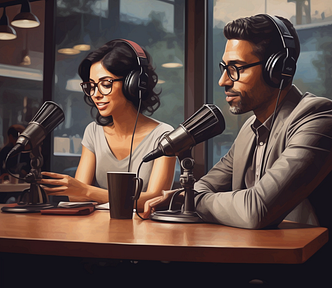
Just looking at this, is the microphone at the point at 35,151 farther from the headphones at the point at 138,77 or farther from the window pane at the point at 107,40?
the window pane at the point at 107,40

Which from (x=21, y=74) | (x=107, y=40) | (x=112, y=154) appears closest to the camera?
(x=112, y=154)

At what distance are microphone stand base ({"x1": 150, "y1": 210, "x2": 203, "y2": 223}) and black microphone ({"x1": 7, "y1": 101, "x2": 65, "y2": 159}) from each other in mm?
687

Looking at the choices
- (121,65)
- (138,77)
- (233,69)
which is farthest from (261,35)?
(121,65)

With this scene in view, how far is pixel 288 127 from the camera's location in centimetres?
131

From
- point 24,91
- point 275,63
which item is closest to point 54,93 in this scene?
point 24,91

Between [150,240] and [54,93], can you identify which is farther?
[54,93]

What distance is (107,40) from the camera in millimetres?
2379

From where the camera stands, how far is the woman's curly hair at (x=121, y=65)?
1.97 m

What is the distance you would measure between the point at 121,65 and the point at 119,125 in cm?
37

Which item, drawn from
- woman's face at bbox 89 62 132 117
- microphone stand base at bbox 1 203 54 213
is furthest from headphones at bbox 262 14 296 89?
microphone stand base at bbox 1 203 54 213

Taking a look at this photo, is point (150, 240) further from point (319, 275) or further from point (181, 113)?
point (181, 113)

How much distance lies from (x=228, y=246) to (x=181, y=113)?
1.38 metres

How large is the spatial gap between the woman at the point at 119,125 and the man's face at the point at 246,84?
0.47 m

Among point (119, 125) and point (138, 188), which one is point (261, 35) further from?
point (119, 125)
